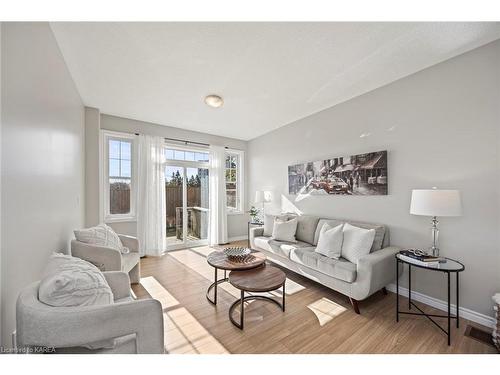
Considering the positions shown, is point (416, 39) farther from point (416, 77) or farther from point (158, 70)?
point (158, 70)

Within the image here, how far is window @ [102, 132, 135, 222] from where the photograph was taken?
3723mm

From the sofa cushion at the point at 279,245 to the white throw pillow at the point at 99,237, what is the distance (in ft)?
6.68

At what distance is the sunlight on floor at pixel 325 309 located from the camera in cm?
201

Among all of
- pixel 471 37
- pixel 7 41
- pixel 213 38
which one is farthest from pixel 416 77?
pixel 7 41

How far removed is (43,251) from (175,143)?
10.3ft

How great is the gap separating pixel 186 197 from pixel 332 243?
3245 mm

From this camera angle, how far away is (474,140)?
198 centimetres

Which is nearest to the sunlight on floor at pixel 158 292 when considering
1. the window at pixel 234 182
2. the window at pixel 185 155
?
the window at pixel 185 155

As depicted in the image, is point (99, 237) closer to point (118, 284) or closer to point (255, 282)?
point (118, 284)

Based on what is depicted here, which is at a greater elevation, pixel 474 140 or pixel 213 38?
pixel 213 38

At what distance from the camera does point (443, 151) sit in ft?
7.13

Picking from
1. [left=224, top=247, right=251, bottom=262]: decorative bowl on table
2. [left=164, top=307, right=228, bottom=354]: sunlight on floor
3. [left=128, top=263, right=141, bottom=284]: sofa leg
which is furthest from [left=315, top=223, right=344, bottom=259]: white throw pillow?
[left=128, top=263, right=141, bottom=284]: sofa leg

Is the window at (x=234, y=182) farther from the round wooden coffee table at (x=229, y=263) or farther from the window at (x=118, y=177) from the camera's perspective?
the round wooden coffee table at (x=229, y=263)

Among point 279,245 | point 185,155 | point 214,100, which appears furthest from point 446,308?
point 185,155
